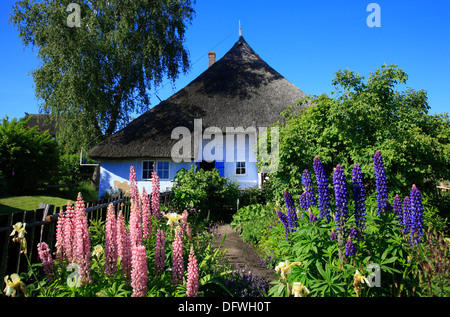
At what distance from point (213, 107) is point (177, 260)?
12663mm

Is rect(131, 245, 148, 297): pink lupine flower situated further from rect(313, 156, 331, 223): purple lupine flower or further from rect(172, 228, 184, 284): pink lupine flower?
rect(313, 156, 331, 223): purple lupine flower

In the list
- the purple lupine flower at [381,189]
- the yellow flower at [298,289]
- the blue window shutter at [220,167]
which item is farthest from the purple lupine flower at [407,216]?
the blue window shutter at [220,167]

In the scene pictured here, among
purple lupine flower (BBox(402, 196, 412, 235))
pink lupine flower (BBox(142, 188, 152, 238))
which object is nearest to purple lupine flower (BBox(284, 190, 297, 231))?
purple lupine flower (BBox(402, 196, 412, 235))

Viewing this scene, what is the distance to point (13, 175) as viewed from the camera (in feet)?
46.2

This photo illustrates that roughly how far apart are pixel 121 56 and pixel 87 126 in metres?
3.93

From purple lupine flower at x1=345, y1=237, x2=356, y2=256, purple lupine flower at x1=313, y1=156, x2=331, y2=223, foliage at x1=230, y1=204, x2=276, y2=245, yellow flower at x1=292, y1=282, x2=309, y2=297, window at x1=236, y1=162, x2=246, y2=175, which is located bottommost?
foliage at x1=230, y1=204, x2=276, y2=245

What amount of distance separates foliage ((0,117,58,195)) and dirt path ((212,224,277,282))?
483 inches

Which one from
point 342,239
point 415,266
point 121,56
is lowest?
point 415,266

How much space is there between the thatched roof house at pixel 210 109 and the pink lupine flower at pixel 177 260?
34.9 feet

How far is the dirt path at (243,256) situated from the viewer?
4438 millimetres

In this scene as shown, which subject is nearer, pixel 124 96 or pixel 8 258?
pixel 8 258

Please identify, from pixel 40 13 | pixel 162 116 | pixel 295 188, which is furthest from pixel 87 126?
pixel 295 188

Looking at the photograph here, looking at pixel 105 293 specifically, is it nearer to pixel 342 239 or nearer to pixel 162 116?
pixel 342 239

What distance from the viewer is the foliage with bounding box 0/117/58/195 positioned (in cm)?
1379
